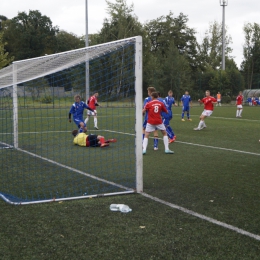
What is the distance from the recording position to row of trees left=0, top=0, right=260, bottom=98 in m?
48.3

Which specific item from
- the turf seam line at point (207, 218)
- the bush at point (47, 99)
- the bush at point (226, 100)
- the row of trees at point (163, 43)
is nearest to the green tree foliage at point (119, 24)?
the row of trees at point (163, 43)

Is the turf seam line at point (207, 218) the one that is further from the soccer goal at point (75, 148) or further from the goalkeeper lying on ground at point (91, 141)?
the goalkeeper lying on ground at point (91, 141)

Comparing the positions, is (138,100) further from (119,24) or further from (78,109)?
(119,24)

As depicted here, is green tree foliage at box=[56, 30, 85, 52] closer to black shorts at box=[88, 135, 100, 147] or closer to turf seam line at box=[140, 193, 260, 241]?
black shorts at box=[88, 135, 100, 147]

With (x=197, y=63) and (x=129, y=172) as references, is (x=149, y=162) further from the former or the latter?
(x=197, y=63)

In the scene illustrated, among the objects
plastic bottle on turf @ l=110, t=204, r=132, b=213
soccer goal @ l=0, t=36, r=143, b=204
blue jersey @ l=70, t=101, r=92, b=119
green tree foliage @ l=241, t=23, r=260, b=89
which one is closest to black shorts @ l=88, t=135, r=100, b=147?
soccer goal @ l=0, t=36, r=143, b=204

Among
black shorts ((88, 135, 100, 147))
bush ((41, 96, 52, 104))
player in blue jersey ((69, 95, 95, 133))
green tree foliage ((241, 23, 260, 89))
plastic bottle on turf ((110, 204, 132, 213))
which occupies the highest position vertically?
green tree foliage ((241, 23, 260, 89))

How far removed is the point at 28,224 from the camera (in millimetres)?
5270

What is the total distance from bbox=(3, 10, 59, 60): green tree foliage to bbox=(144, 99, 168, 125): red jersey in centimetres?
6203

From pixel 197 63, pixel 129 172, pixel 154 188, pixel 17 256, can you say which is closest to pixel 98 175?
pixel 129 172

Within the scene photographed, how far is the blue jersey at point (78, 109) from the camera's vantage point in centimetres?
1427

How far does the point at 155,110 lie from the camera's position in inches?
417

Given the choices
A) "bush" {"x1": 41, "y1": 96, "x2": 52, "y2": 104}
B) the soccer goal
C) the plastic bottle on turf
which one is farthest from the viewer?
"bush" {"x1": 41, "y1": 96, "x2": 52, "y2": 104}

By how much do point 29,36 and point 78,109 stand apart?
59238mm
